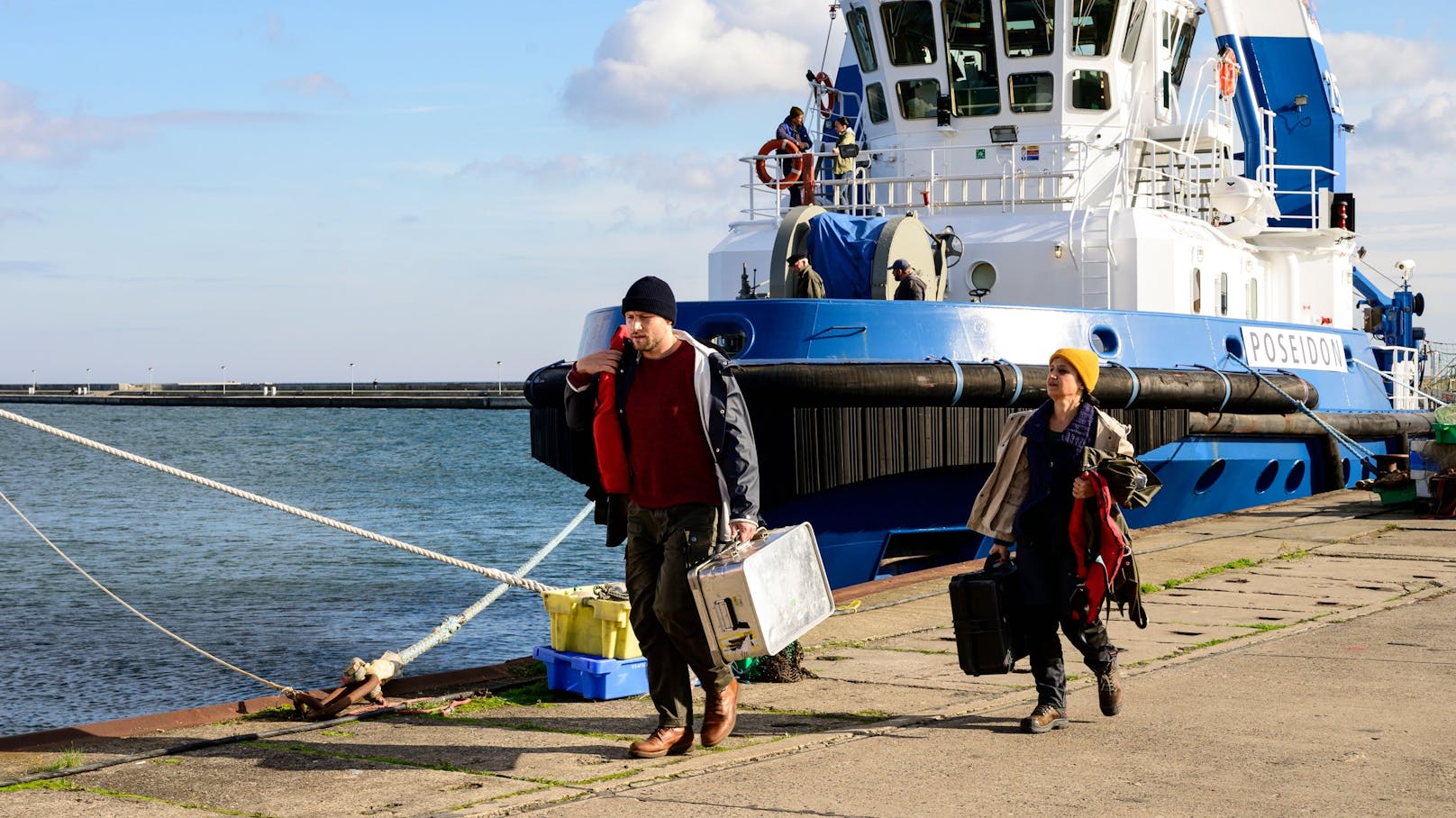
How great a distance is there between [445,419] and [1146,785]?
3405 inches

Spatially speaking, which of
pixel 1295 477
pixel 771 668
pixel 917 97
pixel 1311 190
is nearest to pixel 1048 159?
pixel 917 97

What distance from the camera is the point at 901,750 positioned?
482cm

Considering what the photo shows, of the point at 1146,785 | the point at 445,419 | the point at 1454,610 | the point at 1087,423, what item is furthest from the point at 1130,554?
the point at 445,419

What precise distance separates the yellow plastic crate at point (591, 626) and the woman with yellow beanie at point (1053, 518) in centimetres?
141

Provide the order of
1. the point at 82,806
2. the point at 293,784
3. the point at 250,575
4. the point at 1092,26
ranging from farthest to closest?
the point at 250,575 < the point at 1092,26 < the point at 293,784 < the point at 82,806

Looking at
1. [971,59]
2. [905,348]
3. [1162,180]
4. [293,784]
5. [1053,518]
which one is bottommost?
[293,784]

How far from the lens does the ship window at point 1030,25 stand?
41.6 ft

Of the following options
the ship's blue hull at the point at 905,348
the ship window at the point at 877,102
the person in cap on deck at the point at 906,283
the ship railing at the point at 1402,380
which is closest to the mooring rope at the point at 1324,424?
the ship's blue hull at the point at 905,348

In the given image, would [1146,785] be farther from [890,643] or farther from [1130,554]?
[890,643]

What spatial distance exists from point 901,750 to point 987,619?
0.60 metres

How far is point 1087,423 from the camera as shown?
510 cm

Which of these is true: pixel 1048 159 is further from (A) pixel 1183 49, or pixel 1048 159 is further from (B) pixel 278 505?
(B) pixel 278 505

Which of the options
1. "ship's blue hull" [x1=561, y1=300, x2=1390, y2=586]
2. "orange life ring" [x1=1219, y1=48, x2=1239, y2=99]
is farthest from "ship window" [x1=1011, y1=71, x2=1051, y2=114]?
"ship's blue hull" [x1=561, y1=300, x2=1390, y2=586]

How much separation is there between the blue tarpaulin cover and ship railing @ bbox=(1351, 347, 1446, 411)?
6809 mm
